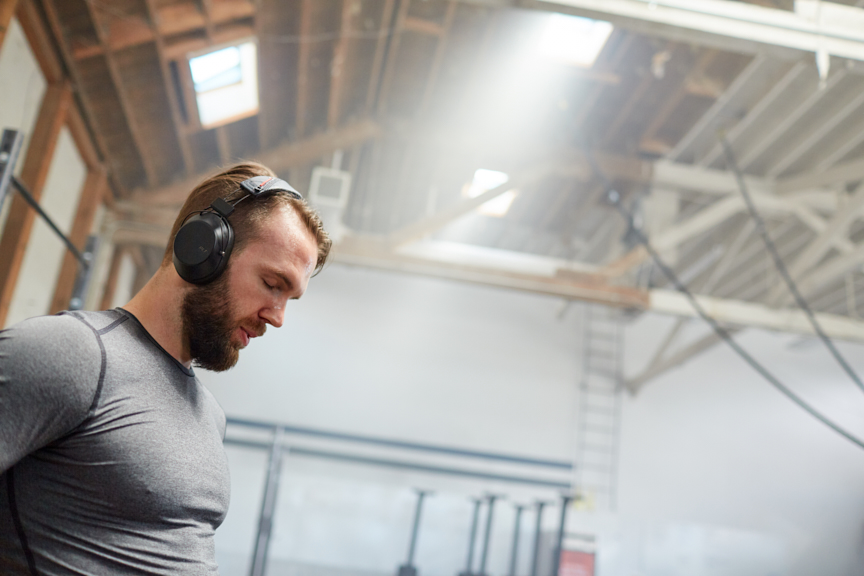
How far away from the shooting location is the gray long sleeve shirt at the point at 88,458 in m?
0.69

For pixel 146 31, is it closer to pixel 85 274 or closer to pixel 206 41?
pixel 206 41

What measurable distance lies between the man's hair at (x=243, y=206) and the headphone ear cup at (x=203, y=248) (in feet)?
0.09

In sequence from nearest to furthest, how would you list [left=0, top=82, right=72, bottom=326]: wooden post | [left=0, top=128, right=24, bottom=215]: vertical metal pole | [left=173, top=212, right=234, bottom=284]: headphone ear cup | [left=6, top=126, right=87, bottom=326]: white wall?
[left=173, top=212, right=234, bottom=284]: headphone ear cup → [left=0, top=128, right=24, bottom=215]: vertical metal pole → [left=0, top=82, right=72, bottom=326]: wooden post → [left=6, top=126, right=87, bottom=326]: white wall

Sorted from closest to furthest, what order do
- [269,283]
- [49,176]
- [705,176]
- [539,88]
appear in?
1. [269,283]
2. [49,176]
3. [539,88]
4. [705,176]

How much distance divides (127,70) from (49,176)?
0.84 meters

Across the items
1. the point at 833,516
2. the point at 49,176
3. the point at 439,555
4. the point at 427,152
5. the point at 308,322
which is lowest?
the point at 439,555

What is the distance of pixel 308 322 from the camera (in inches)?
319

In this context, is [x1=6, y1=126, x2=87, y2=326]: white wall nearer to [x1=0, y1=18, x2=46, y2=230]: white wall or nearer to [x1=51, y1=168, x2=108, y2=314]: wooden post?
[x1=51, y1=168, x2=108, y2=314]: wooden post

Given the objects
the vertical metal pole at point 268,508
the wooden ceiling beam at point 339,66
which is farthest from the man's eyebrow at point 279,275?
the vertical metal pole at point 268,508

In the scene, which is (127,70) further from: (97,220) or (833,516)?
(833,516)

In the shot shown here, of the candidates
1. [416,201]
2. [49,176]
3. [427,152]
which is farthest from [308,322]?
[49,176]

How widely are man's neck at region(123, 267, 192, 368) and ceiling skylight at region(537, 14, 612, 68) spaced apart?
423cm

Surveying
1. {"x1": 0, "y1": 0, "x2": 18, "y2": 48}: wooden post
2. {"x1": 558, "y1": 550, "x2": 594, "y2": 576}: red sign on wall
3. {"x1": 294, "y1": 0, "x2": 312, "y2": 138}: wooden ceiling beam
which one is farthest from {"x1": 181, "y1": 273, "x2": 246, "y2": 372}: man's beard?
{"x1": 558, "y1": 550, "x2": 594, "y2": 576}: red sign on wall

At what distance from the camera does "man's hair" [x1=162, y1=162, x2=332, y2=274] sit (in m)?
0.92
